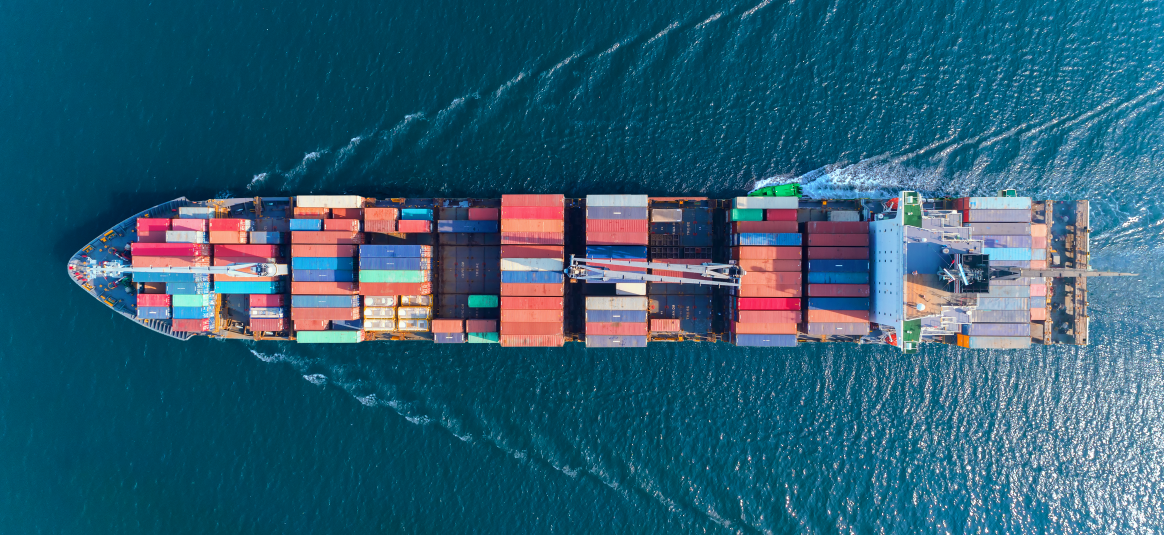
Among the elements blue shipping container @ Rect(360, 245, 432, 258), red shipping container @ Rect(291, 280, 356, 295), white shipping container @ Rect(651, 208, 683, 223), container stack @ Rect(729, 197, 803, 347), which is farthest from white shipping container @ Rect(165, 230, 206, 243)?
container stack @ Rect(729, 197, 803, 347)

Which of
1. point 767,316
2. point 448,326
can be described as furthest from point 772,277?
point 448,326

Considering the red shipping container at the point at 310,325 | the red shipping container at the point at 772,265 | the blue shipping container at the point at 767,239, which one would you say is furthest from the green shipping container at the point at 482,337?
the blue shipping container at the point at 767,239

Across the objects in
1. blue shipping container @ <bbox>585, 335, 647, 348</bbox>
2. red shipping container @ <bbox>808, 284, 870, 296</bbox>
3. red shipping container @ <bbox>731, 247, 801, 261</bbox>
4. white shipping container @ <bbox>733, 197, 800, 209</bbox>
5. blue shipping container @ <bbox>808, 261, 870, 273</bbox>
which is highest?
white shipping container @ <bbox>733, 197, 800, 209</bbox>

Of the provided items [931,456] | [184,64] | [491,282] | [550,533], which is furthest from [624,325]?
[184,64]

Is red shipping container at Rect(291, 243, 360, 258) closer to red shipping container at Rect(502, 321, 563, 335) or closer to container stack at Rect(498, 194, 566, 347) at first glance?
container stack at Rect(498, 194, 566, 347)

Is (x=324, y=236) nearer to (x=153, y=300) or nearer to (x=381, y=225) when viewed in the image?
(x=381, y=225)

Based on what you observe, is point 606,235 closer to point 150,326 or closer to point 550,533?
point 550,533

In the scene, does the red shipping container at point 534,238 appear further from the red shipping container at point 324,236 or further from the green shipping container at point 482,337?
the red shipping container at point 324,236
